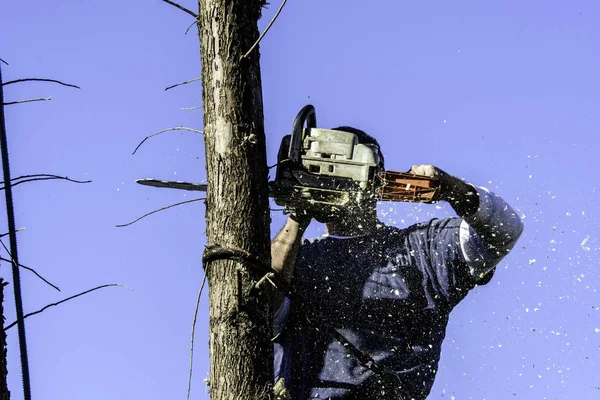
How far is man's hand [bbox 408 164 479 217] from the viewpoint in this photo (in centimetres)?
475

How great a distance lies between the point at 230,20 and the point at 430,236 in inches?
85.2

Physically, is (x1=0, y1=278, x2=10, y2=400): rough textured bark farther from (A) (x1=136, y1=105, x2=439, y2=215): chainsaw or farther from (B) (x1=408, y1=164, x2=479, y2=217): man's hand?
(B) (x1=408, y1=164, x2=479, y2=217): man's hand

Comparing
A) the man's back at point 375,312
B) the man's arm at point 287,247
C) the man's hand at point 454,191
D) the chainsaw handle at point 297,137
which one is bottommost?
the man's back at point 375,312

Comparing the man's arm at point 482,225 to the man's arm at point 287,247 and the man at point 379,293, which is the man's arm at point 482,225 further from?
the man's arm at point 287,247

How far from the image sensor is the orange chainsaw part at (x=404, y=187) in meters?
4.50

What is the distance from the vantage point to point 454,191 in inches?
192

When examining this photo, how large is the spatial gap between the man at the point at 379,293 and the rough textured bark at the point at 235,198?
137cm

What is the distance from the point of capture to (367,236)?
5461 mm

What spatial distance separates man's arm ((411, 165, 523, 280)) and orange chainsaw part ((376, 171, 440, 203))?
31 cm

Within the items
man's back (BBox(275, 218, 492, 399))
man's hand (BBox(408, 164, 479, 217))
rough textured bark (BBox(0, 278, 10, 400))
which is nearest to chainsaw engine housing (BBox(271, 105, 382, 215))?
man's hand (BBox(408, 164, 479, 217))

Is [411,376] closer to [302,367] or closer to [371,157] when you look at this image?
[302,367]

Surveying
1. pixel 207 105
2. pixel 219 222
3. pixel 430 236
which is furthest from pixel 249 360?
pixel 430 236

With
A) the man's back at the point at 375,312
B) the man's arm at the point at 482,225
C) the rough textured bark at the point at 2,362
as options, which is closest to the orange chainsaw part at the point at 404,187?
the man's arm at the point at 482,225

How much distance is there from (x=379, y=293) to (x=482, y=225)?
69 centimetres
